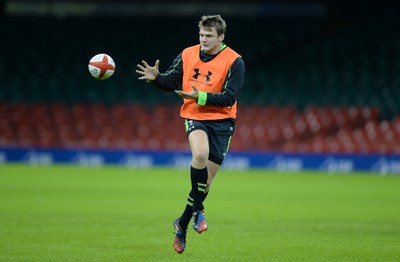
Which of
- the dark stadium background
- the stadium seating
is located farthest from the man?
the stadium seating

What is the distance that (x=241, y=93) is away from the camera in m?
32.3

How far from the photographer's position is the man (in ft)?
29.5

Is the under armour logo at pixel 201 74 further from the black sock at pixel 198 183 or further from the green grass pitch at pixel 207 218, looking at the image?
the green grass pitch at pixel 207 218

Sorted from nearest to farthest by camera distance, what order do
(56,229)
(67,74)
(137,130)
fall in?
(56,229) < (137,130) < (67,74)

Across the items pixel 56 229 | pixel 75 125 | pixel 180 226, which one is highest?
pixel 180 226

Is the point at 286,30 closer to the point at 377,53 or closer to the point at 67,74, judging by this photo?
the point at 377,53

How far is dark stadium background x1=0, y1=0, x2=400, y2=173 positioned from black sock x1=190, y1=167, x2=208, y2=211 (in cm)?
1752

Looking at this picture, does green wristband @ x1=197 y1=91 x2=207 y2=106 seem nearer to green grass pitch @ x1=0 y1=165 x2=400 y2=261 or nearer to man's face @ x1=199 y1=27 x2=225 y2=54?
→ man's face @ x1=199 y1=27 x2=225 y2=54

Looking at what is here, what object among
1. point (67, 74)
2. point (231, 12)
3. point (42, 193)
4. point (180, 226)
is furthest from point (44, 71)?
point (180, 226)

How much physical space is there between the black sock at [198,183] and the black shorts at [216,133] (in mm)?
328

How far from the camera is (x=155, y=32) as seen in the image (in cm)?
3609

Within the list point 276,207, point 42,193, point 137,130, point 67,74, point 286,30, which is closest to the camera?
point 276,207

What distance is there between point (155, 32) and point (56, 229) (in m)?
25.8

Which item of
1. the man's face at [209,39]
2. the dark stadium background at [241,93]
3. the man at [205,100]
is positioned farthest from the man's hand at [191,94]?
the dark stadium background at [241,93]
